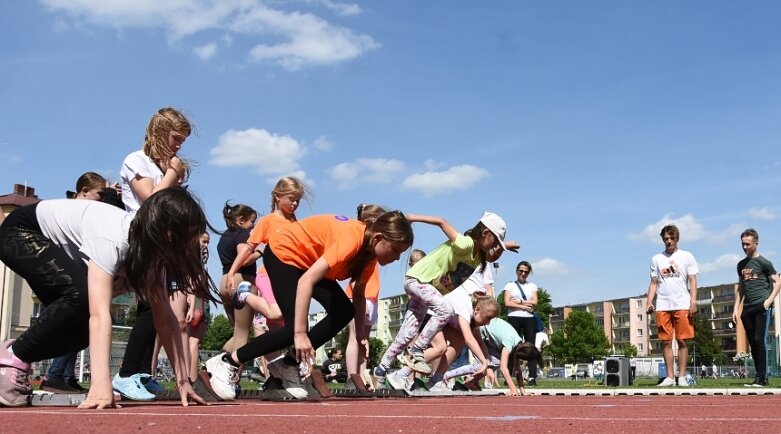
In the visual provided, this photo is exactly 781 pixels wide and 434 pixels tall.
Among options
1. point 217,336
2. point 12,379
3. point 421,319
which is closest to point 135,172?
point 12,379

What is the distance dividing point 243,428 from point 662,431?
55.6 inches

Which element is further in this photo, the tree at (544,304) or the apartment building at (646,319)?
the apartment building at (646,319)

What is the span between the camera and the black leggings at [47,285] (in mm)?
4555

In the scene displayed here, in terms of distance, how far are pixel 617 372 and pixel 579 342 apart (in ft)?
347

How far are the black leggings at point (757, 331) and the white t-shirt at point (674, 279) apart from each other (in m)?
0.95

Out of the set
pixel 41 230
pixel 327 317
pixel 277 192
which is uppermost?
pixel 277 192

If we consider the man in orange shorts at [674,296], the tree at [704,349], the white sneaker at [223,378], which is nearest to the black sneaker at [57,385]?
the white sneaker at [223,378]

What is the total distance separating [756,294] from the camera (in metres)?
11.9

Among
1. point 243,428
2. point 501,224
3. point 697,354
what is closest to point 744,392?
point 501,224

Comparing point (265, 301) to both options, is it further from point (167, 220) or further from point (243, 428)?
point (243, 428)

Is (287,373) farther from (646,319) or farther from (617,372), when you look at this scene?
(646,319)

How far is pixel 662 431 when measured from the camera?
3146 millimetres

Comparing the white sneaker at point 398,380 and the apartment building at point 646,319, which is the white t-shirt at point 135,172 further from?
the apartment building at point 646,319

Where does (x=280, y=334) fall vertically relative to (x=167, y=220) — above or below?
below
